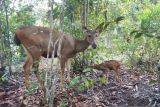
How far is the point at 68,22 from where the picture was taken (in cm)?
1017

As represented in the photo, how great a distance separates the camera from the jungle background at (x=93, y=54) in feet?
19.6

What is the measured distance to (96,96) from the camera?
6.28 metres

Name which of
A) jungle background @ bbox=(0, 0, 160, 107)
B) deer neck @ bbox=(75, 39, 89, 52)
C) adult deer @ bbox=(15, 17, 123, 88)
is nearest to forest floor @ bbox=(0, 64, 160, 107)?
jungle background @ bbox=(0, 0, 160, 107)

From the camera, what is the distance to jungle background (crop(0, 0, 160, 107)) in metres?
5.98

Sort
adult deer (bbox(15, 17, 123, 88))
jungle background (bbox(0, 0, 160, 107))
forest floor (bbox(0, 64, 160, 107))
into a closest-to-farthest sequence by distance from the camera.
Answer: forest floor (bbox(0, 64, 160, 107)) → jungle background (bbox(0, 0, 160, 107)) → adult deer (bbox(15, 17, 123, 88))

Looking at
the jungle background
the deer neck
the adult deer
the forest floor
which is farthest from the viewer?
the deer neck

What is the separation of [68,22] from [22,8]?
157 cm

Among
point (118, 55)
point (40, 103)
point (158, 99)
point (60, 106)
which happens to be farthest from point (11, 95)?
point (118, 55)

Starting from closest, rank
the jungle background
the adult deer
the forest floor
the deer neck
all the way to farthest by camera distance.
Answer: the forest floor < the jungle background < the adult deer < the deer neck

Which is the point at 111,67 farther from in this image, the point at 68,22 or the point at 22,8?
the point at 22,8

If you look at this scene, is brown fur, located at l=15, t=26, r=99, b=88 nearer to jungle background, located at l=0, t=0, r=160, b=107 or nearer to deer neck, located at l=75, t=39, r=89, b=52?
deer neck, located at l=75, t=39, r=89, b=52

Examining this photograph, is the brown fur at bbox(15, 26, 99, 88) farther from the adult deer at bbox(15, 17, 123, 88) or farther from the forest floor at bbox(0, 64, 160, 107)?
the forest floor at bbox(0, 64, 160, 107)

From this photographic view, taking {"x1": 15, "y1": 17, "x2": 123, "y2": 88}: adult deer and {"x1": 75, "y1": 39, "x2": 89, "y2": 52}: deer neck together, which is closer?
{"x1": 15, "y1": 17, "x2": 123, "y2": 88}: adult deer

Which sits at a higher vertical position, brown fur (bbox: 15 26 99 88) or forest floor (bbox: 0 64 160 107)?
brown fur (bbox: 15 26 99 88)
